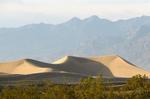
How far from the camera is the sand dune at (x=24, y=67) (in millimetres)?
168750

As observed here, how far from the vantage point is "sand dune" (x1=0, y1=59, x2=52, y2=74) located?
169 meters

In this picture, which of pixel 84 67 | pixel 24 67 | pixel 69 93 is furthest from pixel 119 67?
pixel 69 93

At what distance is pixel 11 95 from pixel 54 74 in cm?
9379

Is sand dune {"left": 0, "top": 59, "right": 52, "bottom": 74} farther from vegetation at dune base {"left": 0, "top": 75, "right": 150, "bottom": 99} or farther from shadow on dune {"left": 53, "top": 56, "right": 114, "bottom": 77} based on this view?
vegetation at dune base {"left": 0, "top": 75, "right": 150, "bottom": 99}

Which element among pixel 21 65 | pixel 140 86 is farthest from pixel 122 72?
pixel 140 86

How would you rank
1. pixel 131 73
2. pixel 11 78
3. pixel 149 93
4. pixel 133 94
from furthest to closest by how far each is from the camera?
pixel 131 73 < pixel 11 78 < pixel 149 93 < pixel 133 94

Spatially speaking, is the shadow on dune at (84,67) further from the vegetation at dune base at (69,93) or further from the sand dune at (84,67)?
the vegetation at dune base at (69,93)

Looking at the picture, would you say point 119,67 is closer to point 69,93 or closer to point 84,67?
point 84,67

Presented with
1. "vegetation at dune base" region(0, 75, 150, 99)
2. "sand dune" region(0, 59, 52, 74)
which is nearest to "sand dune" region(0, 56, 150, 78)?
"sand dune" region(0, 59, 52, 74)

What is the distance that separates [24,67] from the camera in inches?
6949

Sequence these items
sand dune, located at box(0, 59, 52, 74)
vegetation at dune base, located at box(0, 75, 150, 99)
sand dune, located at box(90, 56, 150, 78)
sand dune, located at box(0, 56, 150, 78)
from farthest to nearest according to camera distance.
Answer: sand dune, located at box(90, 56, 150, 78), sand dune, located at box(0, 56, 150, 78), sand dune, located at box(0, 59, 52, 74), vegetation at dune base, located at box(0, 75, 150, 99)

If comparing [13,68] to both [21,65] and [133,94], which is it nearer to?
[21,65]

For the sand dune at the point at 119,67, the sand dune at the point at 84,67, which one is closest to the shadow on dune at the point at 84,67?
the sand dune at the point at 84,67

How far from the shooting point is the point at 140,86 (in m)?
64.7
